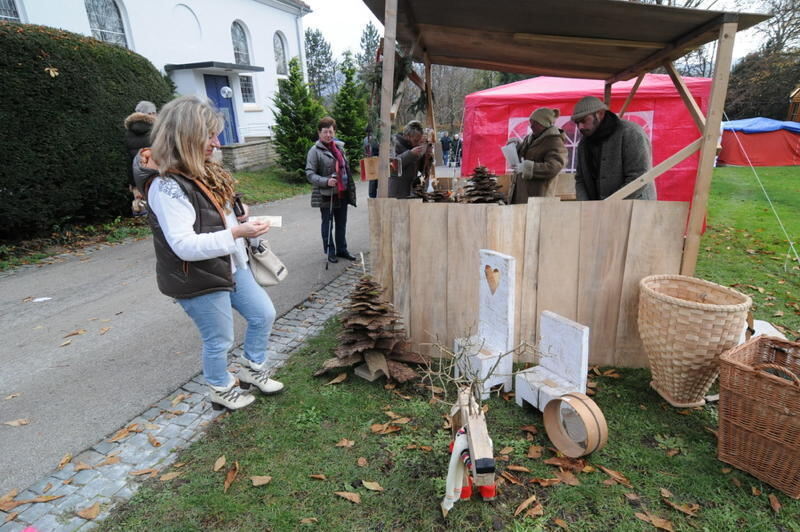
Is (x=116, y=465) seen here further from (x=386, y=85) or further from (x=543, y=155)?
(x=543, y=155)

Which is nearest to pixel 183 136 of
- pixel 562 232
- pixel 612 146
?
pixel 562 232

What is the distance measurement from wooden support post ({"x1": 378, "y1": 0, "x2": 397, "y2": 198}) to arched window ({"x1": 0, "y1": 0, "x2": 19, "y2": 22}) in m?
12.6

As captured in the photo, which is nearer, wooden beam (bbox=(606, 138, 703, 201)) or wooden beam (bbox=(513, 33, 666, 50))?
wooden beam (bbox=(606, 138, 703, 201))

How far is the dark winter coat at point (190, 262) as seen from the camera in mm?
2271

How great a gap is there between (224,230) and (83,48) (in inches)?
321

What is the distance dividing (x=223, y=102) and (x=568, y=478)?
1855 cm

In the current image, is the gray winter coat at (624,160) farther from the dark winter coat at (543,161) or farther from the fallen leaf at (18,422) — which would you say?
the fallen leaf at (18,422)

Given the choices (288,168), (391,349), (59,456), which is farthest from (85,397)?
(288,168)

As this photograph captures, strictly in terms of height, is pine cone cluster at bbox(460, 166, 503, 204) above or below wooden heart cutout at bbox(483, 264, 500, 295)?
above

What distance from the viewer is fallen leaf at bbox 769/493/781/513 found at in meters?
2.02

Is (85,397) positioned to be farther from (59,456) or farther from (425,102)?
(425,102)

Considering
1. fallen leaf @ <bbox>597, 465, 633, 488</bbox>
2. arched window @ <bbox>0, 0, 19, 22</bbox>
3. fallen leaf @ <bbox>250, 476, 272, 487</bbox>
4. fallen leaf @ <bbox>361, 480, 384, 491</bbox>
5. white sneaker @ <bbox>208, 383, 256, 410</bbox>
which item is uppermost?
arched window @ <bbox>0, 0, 19, 22</bbox>

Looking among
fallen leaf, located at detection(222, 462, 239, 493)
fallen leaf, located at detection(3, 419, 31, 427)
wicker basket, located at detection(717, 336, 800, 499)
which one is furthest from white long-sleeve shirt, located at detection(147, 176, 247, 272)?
wicker basket, located at detection(717, 336, 800, 499)

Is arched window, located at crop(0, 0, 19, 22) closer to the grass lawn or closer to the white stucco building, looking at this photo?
the white stucco building
